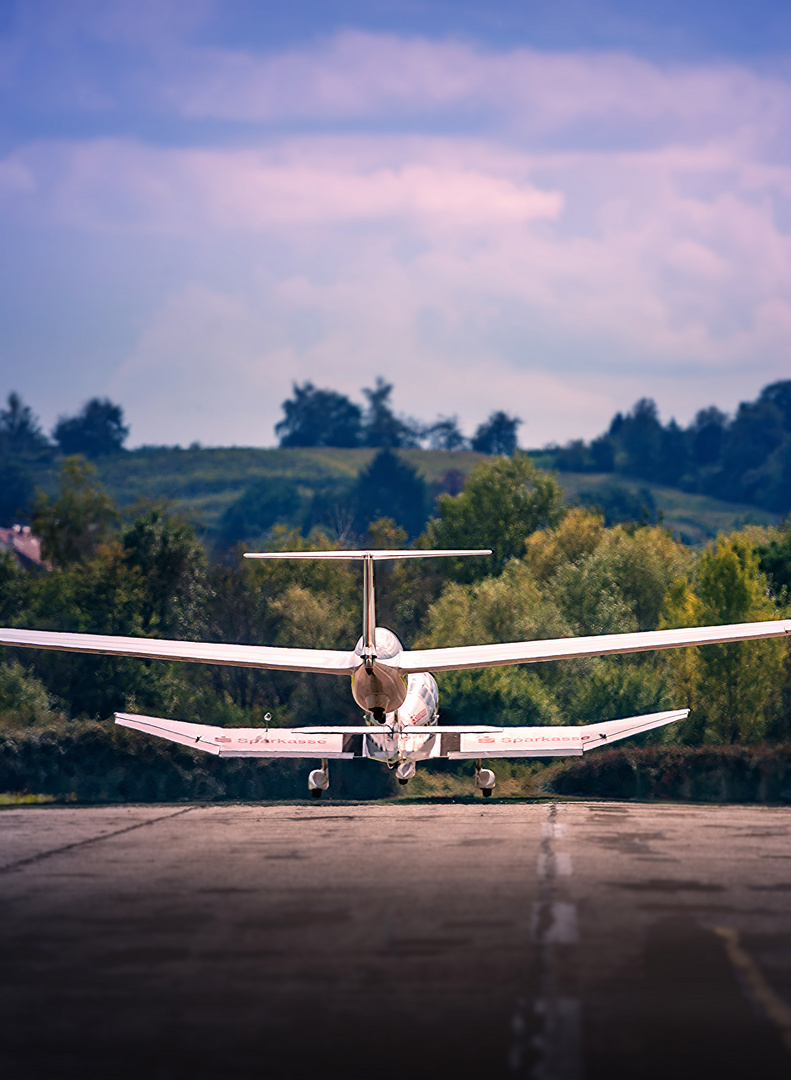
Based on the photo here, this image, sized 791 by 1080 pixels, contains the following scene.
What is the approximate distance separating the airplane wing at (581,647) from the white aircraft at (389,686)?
28 mm

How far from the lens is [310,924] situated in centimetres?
1473

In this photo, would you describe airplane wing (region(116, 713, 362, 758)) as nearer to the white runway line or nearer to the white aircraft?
the white aircraft

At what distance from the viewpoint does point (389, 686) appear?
114 ft

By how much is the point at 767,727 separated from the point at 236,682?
31367mm

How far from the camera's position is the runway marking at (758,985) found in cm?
1040

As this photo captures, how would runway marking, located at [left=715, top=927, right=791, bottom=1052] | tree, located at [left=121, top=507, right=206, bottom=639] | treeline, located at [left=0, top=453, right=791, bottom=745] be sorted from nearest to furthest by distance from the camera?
runway marking, located at [left=715, top=927, right=791, bottom=1052] < treeline, located at [left=0, top=453, right=791, bottom=745] < tree, located at [left=121, top=507, right=206, bottom=639]

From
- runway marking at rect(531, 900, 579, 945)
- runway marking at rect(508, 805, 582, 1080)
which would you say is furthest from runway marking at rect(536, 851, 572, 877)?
runway marking at rect(508, 805, 582, 1080)

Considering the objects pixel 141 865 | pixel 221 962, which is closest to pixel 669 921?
pixel 221 962

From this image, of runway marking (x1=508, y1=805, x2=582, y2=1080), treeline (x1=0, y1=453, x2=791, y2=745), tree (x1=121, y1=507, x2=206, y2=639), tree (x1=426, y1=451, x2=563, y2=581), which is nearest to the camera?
runway marking (x1=508, y1=805, x2=582, y2=1080)

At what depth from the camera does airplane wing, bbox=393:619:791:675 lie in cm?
3384

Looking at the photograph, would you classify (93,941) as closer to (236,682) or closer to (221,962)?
(221,962)

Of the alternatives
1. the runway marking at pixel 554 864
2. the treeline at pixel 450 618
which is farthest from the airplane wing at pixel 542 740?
the treeline at pixel 450 618

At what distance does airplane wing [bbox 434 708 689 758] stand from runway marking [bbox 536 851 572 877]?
1586 cm

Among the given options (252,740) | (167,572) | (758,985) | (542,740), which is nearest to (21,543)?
(167,572)
